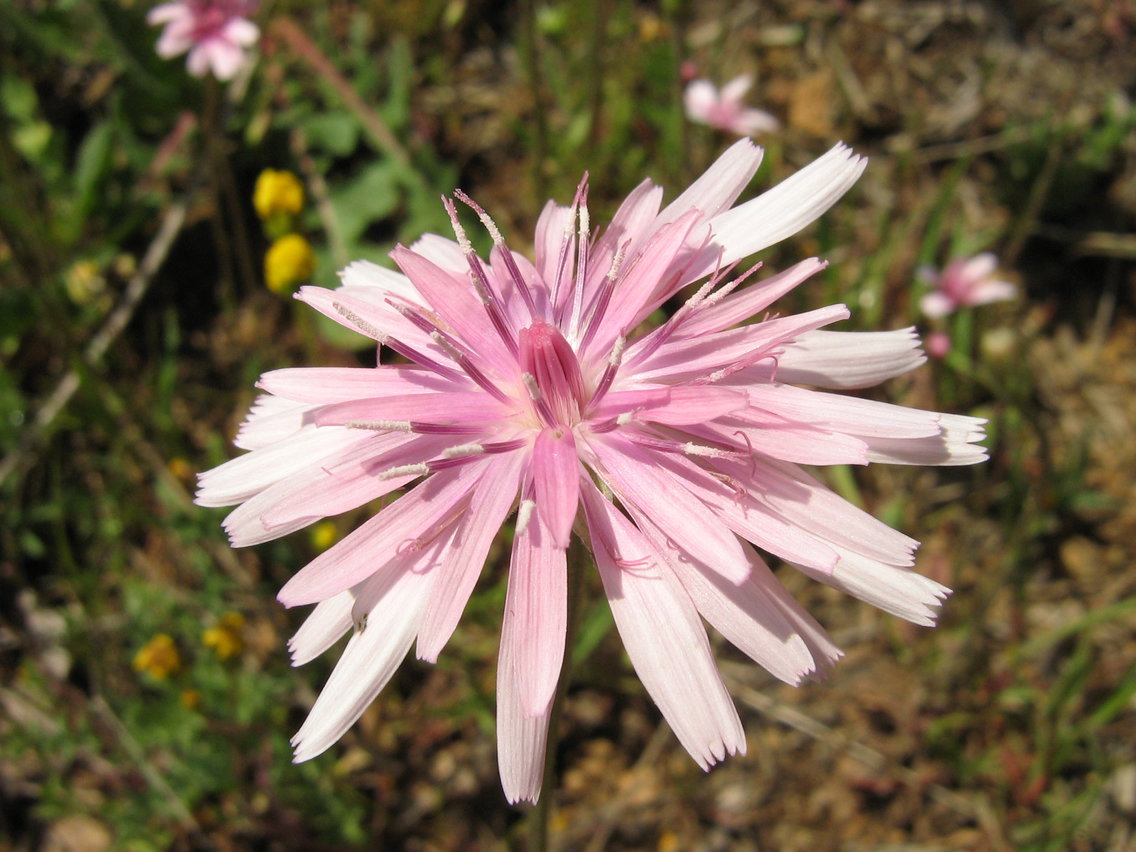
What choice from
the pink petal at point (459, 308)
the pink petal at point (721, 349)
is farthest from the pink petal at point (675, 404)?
the pink petal at point (459, 308)

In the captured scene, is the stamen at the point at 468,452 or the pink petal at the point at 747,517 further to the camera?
the stamen at the point at 468,452

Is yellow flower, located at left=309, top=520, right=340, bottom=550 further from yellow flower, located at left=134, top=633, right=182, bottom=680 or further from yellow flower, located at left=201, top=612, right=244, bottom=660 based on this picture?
yellow flower, located at left=134, top=633, right=182, bottom=680

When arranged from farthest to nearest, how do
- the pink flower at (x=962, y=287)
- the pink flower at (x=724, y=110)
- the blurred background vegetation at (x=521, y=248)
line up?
the pink flower at (x=724, y=110)
the pink flower at (x=962, y=287)
the blurred background vegetation at (x=521, y=248)

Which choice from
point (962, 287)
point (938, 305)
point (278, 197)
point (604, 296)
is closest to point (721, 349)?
point (604, 296)

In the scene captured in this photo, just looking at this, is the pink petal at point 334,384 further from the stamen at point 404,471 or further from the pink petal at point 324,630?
the pink petal at point 324,630

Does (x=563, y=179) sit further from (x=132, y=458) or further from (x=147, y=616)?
(x=147, y=616)

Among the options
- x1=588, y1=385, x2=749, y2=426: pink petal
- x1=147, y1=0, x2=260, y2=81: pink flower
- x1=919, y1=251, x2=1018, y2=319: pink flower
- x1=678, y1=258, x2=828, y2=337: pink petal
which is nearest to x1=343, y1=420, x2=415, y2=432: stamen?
x1=588, y1=385, x2=749, y2=426: pink petal

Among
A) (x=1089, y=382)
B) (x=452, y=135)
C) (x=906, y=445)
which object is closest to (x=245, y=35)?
(x=452, y=135)
